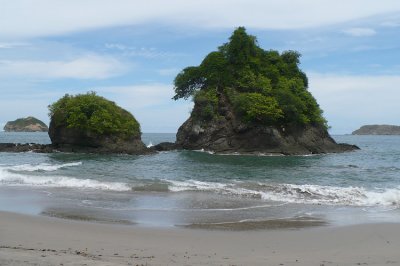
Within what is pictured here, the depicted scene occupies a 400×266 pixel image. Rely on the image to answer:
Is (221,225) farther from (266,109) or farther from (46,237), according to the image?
(266,109)

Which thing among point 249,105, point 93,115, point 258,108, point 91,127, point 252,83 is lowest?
point 91,127

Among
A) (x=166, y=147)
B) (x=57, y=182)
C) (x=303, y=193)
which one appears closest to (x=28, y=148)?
(x=166, y=147)

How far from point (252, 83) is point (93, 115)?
2201cm

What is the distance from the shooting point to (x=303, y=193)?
2088 centimetres

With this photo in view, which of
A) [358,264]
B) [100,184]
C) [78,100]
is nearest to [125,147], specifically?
[78,100]

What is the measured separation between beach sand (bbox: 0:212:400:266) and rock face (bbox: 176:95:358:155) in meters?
43.1

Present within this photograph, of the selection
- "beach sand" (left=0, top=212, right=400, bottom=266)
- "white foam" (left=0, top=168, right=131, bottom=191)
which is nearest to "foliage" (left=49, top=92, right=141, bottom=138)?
"white foam" (left=0, top=168, right=131, bottom=191)

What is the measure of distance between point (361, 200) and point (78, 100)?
38.6 meters

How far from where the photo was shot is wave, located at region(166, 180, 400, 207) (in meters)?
18.7

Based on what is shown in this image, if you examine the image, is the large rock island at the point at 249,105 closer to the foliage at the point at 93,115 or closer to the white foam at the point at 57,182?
the foliage at the point at 93,115

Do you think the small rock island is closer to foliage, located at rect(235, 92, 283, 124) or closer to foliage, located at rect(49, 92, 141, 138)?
foliage, located at rect(49, 92, 141, 138)

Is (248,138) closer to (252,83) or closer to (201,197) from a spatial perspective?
(252,83)

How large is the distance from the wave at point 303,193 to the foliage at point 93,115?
1083 inches

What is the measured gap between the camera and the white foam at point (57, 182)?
22734 mm
